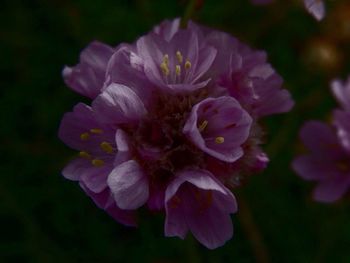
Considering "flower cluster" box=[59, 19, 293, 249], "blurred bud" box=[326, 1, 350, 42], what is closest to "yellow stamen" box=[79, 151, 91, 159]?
"flower cluster" box=[59, 19, 293, 249]

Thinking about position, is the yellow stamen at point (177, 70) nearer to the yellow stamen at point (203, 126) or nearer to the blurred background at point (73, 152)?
the yellow stamen at point (203, 126)

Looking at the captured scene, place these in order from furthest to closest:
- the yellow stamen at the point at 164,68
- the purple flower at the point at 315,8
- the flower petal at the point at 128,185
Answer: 1. the purple flower at the point at 315,8
2. the yellow stamen at the point at 164,68
3. the flower petal at the point at 128,185

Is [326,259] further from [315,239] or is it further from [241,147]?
[241,147]

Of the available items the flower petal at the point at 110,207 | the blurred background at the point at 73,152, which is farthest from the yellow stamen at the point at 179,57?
the blurred background at the point at 73,152

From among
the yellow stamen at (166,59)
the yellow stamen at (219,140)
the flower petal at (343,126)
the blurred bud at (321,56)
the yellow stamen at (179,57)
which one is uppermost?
the yellow stamen at (166,59)

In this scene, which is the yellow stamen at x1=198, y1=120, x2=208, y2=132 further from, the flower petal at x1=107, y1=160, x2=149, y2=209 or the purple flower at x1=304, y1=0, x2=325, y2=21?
the purple flower at x1=304, y1=0, x2=325, y2=21

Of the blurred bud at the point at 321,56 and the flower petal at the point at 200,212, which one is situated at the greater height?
the flower petal at the point at 200,212

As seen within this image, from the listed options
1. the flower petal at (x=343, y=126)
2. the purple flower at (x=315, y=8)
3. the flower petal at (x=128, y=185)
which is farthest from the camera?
the flower petal at (x=343, y=126)

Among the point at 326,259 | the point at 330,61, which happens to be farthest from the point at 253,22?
the point at 326,259

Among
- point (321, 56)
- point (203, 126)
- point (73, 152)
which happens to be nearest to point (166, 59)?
point (203, 126)
